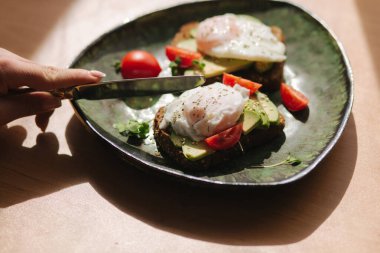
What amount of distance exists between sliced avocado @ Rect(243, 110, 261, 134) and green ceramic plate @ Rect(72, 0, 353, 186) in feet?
0.61

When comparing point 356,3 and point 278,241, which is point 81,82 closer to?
point 278,241

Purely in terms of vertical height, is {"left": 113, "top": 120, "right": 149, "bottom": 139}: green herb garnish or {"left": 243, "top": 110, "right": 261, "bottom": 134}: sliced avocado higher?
{"left": 243, "top": 110, "right": 261, "bottom": 134}: sliced avocado

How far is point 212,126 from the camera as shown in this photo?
2314 millimetres

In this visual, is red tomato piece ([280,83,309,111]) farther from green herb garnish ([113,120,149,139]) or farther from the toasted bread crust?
green herb garnish ([113,120,149,139])

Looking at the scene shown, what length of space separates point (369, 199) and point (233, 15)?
5.26ft

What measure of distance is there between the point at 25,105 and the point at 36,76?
0.22m

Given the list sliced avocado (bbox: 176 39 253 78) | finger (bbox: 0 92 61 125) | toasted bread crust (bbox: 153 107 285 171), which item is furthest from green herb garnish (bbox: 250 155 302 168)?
finger (bbox: 0 92 61 125)

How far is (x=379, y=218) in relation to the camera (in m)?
2.18

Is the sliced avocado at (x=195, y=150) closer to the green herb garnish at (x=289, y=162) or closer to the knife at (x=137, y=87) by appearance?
the green herb garnish at (x=289, y=162)

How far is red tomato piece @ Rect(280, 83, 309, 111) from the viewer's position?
2.71 m

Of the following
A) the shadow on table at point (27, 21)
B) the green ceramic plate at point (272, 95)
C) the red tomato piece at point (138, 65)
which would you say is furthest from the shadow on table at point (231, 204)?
the shadow on table at point (27, 21)

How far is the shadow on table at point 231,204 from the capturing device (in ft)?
7.04

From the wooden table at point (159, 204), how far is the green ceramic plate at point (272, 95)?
13 cm

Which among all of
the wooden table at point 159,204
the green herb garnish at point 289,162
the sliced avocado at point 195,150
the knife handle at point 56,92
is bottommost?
the wooden table at point 159,204
